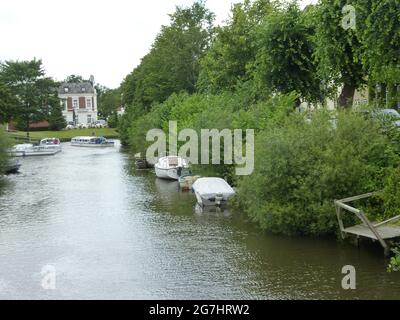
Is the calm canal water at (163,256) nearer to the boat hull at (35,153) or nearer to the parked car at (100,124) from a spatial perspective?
the boat hull at (35,153)

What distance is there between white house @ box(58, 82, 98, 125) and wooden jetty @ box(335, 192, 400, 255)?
114 meters

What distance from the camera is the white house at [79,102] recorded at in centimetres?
12825

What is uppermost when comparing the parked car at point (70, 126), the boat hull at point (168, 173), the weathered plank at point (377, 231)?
the parked car at point (70, 126)

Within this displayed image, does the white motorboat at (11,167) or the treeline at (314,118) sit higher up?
the treeline at (314,118)

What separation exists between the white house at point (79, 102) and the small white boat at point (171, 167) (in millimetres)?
92167

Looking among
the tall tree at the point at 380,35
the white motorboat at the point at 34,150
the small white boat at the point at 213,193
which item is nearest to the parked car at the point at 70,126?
the white motorboat at the point at 34,150

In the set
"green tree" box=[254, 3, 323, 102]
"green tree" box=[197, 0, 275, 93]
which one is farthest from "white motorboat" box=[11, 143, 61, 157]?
"green tree" box=[254, 3, 323, 102]

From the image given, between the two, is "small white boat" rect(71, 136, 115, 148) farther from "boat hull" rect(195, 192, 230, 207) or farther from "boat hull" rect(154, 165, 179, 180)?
"boat hull" rect(195, 192, 230, 207)

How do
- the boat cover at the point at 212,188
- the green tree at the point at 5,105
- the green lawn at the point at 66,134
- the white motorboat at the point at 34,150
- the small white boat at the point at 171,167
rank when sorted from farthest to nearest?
the green lawn at the point at 66,134 → the green tree at the point at 5,105 → the white motorboat at the point at 34,150 → the small white boat at the point at 171,167 → the boat cover at the point at 212,188

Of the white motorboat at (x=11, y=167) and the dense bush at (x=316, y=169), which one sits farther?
the white motorboat at (x=11, y=167)

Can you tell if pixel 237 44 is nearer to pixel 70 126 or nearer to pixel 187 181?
pixel 187 181

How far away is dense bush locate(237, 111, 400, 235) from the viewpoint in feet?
63.7

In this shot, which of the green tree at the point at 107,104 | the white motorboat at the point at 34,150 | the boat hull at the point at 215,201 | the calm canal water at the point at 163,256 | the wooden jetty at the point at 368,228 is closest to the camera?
the calm canal water at the point at 163,256
